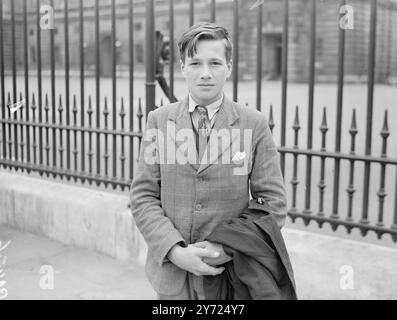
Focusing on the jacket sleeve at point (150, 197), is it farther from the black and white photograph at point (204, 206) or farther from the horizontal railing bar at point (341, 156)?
the horizontal railing bar at point (341, 156)

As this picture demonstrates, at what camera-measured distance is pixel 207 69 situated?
2145 millimetres

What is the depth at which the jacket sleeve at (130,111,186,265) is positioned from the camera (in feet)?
7.16

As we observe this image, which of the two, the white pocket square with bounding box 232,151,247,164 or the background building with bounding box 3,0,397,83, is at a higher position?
the background building with bounding box 3,0,397,83

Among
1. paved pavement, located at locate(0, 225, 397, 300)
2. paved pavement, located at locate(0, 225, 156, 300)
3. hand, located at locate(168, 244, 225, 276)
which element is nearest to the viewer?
hand, located at locate(168, 244, 225, 276)

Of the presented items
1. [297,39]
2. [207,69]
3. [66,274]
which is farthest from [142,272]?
[297,39]

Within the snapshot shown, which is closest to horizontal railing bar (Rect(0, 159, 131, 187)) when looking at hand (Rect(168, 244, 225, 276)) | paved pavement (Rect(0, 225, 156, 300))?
paved pavement (Rect(0, 225, 156, 300))

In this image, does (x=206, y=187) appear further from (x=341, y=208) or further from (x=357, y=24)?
(x=357, y=24)

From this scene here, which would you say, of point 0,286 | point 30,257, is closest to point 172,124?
point 0,286

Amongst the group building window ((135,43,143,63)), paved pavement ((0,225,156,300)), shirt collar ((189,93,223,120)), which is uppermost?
building window ((135,43,143,63))

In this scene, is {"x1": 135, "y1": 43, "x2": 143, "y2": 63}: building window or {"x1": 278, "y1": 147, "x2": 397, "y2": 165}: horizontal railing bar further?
{"x1": 135, "y1": 43, "x2": 143, "y2": 63}: building window

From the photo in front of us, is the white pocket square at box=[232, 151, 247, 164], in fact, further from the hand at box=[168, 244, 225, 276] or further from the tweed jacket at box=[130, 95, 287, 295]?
the hand at box=[168, 244, 225, 276]

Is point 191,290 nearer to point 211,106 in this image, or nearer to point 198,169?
point 198,169

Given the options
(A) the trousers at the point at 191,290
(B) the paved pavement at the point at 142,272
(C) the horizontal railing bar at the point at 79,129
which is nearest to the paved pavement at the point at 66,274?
(B) the paved pavement at the point at 142,272

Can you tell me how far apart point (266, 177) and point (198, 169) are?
0.94 ft
